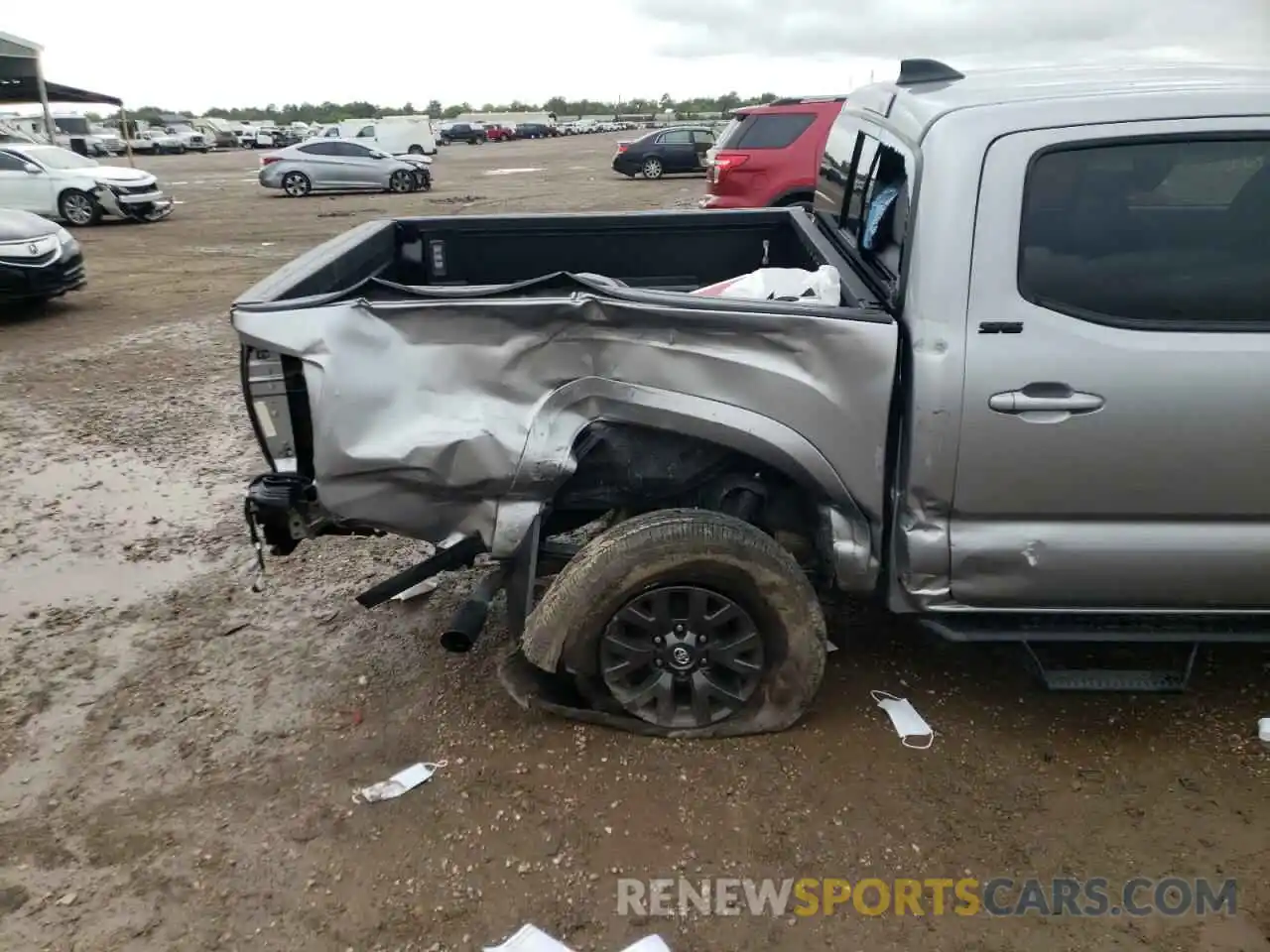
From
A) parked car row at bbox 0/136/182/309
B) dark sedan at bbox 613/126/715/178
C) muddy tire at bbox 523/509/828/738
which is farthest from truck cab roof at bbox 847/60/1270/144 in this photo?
dark sedan at bbox 613/126/715/178

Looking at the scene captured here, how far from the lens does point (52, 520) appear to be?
5.01 metres

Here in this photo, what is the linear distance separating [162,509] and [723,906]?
3.90 metres

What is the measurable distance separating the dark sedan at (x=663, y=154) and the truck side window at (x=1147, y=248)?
23.8 meters

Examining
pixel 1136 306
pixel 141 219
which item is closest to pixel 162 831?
pixel 1136 306

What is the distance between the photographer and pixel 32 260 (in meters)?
9.37

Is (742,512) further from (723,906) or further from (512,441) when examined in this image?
(723,906)

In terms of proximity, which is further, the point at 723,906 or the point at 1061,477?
the point at 1061,477

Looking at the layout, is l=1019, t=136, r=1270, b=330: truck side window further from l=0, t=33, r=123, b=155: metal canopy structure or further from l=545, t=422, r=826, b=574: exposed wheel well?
l=0, t=33, r=123, b=155: metal canopy structure

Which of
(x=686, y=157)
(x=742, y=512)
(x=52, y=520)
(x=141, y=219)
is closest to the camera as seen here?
(x=742, y=512)

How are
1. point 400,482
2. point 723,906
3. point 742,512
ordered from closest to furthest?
point 723,906 → point 400,482 → point 742,512

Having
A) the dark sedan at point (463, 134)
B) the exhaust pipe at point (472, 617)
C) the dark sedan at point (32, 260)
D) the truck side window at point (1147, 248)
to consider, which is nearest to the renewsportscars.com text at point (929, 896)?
the exhaust pipe at point (472, 617)

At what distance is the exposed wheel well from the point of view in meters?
3.04

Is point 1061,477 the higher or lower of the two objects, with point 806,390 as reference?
lower

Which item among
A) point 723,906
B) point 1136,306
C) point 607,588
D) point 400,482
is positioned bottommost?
point 723,906
